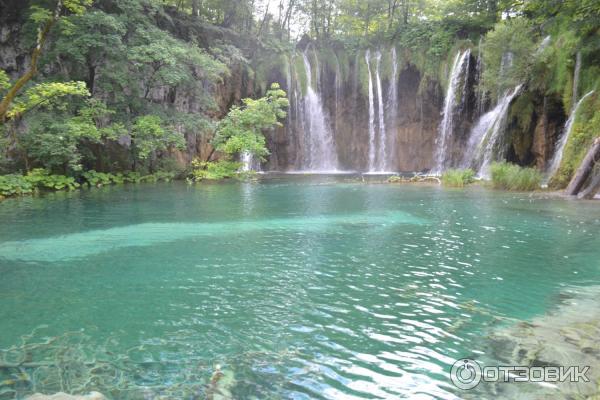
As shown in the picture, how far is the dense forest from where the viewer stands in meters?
17.9

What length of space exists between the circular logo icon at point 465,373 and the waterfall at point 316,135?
28.5m

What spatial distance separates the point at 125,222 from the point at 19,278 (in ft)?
14.8

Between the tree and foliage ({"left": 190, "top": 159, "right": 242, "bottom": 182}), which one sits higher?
the tree

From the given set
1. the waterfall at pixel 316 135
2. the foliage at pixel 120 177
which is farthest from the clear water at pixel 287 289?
the waterfall at pixel 316 135

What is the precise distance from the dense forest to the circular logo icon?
14012 millimetres

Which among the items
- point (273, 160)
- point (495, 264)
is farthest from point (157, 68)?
point (495, 264)

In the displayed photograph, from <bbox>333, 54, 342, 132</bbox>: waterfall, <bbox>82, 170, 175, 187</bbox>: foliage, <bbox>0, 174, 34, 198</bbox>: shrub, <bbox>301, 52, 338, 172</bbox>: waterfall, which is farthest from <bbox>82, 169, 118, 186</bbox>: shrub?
<bbox>333, 54, 342, 132</bbox>: waterfall

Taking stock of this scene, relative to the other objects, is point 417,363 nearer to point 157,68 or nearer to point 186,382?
point 186,382

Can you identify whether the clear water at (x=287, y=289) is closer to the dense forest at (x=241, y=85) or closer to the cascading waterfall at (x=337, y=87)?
the dense forest at (x=241, y=85)

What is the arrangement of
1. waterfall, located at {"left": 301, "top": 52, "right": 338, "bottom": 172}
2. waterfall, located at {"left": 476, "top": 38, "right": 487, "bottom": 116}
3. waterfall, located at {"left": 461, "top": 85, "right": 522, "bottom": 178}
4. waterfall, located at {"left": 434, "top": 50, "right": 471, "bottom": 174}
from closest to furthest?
1. waterfall, located at {"left": 461, "top": 85, "right": 522, "bottom": 178}
2. waterfall, located at {"left": 476, "top": 38, "right": 487, "bottom": 116}
3. waterfall, located at {"left": 434, "top": 50, "right": 471, "bottom": 174}
4. waterfall, located at {"left": 301, "top": 52, "right": 338, "bottom": 172}

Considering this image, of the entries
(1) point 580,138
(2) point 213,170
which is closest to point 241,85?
(2) point 213,170

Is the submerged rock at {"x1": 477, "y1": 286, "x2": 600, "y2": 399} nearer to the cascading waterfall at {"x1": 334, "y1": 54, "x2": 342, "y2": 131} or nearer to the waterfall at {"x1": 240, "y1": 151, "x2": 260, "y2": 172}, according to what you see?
the waterfall at {"x1": 240, "y1": 151, "x2": 260, "y2": 172}

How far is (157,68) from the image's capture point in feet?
70.9

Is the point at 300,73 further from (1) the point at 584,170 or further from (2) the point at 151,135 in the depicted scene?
(1) the point at 584,170
